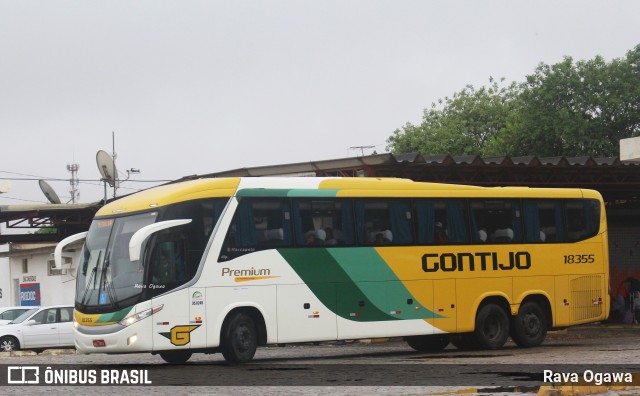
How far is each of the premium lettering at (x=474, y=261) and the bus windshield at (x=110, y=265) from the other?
630 centimetres

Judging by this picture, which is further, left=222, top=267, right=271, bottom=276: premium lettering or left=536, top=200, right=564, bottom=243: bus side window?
left=536, top=200, right=564, bottom=243: bus side window

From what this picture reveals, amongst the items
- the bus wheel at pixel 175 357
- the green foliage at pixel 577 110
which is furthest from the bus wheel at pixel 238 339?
the green foliage at pixel 577 110

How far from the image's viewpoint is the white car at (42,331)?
32500 millimetres

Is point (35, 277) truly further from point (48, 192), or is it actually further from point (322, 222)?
point (322, 222)

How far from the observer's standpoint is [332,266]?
21.5m

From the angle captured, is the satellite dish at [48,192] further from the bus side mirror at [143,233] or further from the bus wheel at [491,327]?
the bus side mirror at [143,233]

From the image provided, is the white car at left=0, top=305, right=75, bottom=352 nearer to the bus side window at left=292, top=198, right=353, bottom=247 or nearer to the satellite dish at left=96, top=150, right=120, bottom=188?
the satellite dish at left=96, top=150, right=120, bottom=188

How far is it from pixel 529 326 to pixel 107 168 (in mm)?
24513

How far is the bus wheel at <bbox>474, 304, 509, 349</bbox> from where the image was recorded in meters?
23.7

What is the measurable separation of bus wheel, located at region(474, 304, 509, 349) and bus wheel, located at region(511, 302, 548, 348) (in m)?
0.34

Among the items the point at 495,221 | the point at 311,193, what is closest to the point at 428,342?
the point at 495,221

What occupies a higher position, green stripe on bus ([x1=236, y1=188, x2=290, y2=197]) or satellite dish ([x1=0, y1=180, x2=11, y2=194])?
satellite dish ([x1=0, y1=180, x2=11, y2=194])

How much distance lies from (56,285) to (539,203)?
94.2 ft

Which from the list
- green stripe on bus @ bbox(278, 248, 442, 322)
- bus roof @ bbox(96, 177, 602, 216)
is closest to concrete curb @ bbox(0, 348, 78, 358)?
bus roof @ bbox(96, 177, 602, 216)
